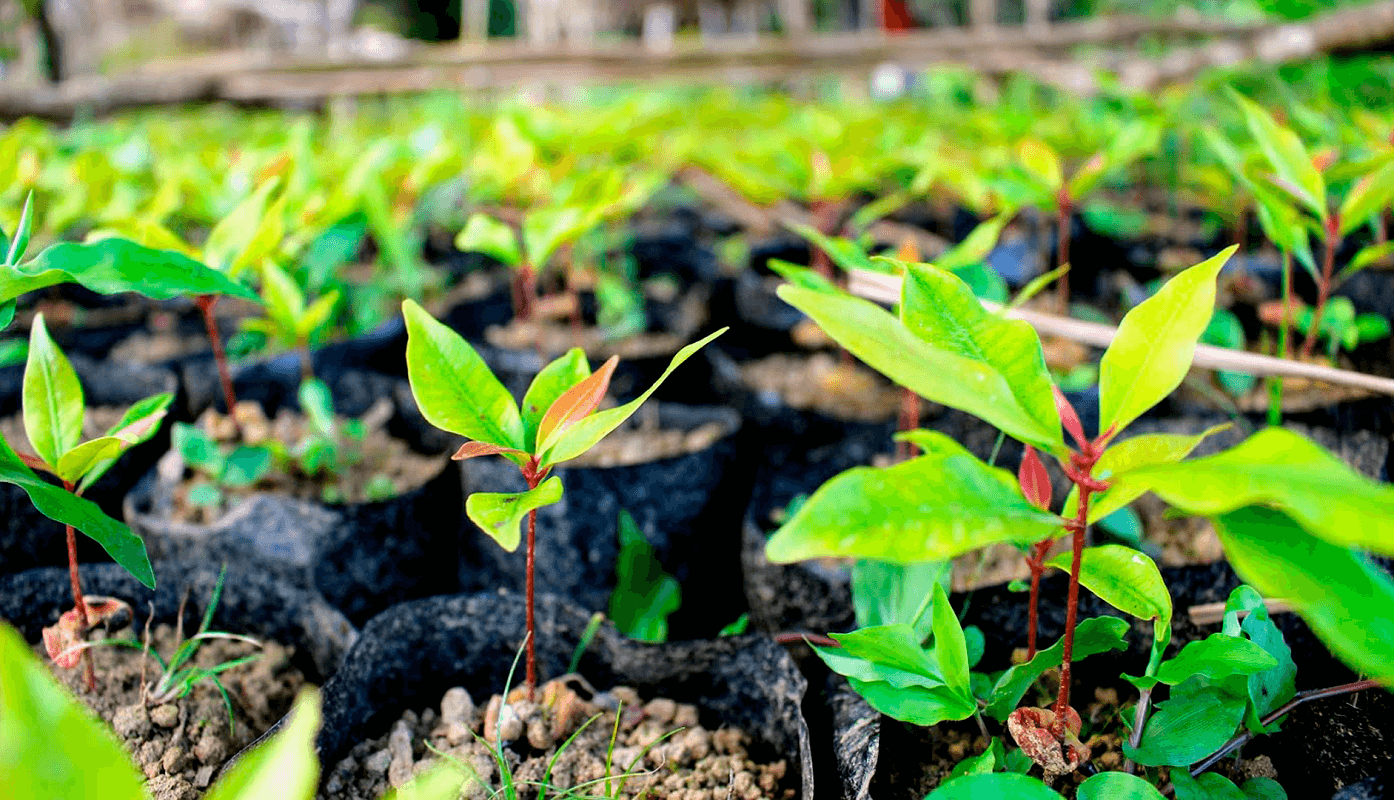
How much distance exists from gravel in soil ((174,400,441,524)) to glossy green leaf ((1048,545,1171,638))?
0.76 meters

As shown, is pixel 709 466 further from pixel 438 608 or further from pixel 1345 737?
pixel 1345 737

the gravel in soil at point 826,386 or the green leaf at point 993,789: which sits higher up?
the green leaf at point 993,789

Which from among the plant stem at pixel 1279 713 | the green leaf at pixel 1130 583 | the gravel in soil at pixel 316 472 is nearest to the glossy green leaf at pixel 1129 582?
the green leaf at pixel 1130 583

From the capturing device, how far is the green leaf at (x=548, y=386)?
1.91ft

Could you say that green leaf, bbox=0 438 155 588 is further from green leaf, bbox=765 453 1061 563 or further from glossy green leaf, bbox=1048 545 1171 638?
glossy green leaf, bbox=1048 545 1171 638

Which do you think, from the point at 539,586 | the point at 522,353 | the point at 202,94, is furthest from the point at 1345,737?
the point at 202,94

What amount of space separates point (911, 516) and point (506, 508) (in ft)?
0.74

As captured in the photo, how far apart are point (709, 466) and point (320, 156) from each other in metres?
1.18

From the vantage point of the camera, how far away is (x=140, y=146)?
155 centimetres

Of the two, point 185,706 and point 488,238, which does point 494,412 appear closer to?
point 185,706

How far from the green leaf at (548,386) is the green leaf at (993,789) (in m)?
0.32

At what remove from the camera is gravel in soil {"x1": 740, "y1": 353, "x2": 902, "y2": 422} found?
131 centimetres

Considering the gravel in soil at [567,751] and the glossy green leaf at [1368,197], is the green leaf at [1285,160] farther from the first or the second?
the gravel in soil at [567,751]

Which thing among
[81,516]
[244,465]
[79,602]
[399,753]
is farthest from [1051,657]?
[244,465]
